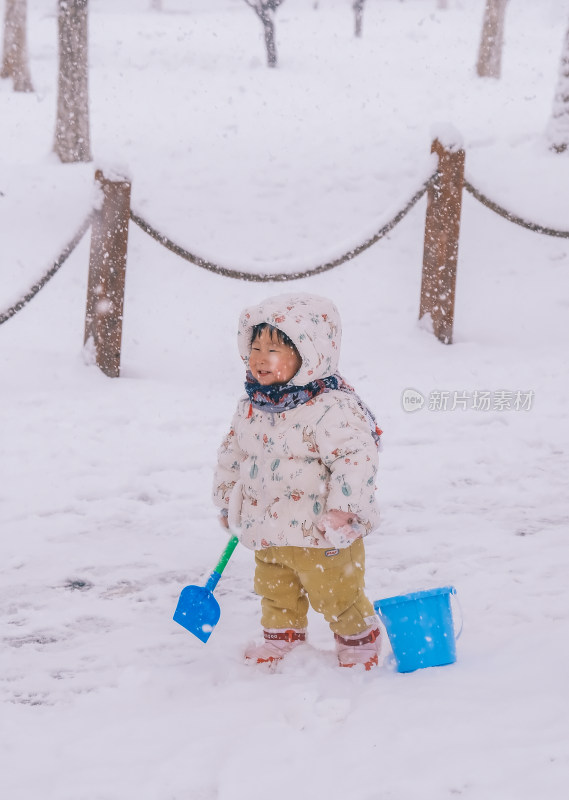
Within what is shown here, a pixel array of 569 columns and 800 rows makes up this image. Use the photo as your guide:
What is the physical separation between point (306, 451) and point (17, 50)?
1439 cm

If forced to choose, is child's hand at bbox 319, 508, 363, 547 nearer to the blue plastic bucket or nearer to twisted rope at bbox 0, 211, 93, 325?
the blue plastic bucket

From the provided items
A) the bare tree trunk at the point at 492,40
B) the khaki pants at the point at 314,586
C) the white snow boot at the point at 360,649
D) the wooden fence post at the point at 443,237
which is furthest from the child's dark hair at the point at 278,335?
the bare tree trunk at the point at 492,40

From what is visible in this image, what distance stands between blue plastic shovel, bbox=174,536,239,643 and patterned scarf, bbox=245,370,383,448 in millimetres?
468

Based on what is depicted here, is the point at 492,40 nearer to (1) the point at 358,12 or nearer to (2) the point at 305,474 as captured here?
(1) the point at 358,12

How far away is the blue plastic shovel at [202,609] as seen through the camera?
9.40 ft

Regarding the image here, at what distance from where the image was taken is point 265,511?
2.74 meters

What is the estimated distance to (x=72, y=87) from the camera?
1058 centimetres

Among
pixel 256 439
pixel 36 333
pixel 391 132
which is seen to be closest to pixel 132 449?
pixel 256 439

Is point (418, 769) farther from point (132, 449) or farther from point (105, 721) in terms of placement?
point (132, 449)

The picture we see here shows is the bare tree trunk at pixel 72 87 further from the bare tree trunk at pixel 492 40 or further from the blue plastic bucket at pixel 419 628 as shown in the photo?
the blue plastic bucket at pixel 419 628

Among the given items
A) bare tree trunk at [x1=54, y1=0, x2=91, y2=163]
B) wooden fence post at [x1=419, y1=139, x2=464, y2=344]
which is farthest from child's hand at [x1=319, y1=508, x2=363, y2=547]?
bare tree trunk at [x1=54, y1=0, x2=91, y2=163]

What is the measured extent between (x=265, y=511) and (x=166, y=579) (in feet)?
3.14

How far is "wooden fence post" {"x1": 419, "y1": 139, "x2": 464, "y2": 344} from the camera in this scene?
6289 mm

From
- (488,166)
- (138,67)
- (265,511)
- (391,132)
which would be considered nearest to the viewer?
(265,511)
